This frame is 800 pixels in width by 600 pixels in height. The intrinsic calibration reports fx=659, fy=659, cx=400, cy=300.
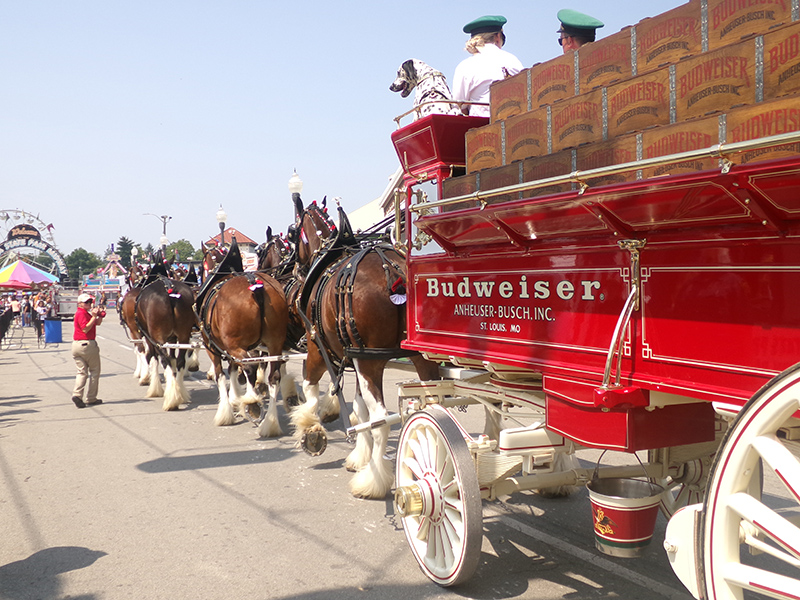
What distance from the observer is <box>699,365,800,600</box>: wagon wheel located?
6.39 ft

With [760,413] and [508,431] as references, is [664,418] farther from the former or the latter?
[760,413]

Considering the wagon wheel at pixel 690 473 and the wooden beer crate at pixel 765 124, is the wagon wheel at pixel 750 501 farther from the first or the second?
the wagon wheel at pixel 690 473

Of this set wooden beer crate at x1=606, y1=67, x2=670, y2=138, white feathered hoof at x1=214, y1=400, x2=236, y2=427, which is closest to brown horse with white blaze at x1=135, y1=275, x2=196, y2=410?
white feathered hoof at x1=214, y1=400, x2=236, y2=427

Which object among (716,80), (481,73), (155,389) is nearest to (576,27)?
(481,73)

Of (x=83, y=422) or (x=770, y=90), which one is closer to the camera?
(x=770, y=90)

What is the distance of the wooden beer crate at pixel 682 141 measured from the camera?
240 cm

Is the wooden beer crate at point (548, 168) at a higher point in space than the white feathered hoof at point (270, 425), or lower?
higher

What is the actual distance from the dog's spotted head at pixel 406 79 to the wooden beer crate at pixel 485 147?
4.12 feet

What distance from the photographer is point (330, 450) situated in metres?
7.07

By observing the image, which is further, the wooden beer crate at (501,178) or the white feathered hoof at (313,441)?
the white feathered hoof at (313,441)

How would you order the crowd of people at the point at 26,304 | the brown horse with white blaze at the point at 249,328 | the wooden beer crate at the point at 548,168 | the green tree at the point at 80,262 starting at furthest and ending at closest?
1. the green tree at the point at 80,262
2. the crowd of people at the point at 26,304
3. the brown horse with white blaze at the point at 249,328
4. the wooden beer crate at the point at 548,168

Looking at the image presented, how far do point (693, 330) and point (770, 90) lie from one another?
2.90 ft

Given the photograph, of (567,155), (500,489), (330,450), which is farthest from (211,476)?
(567,155)

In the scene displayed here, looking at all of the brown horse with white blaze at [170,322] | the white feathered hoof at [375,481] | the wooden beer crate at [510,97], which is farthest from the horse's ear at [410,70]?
the brown horse with white blaze at [170,322]
